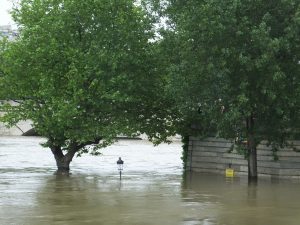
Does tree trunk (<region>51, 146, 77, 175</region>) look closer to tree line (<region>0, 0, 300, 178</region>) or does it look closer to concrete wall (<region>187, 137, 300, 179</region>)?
tree line (<region>0, 0, 300, 178</region>)

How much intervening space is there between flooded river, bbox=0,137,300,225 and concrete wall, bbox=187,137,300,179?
124 centimetres

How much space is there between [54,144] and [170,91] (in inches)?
257

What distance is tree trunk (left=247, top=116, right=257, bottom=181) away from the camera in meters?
24.2

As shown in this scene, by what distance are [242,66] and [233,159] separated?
595cm

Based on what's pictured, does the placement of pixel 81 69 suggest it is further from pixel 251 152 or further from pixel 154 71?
pixel 251 152

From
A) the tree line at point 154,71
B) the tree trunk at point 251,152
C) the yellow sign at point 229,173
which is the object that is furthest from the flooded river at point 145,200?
the tree line at point 154,71

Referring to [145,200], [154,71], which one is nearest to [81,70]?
[154,71]

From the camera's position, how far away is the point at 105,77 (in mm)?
26141

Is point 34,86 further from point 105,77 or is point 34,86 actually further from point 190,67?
point 190,67

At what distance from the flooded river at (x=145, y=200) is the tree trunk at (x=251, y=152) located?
0.46m

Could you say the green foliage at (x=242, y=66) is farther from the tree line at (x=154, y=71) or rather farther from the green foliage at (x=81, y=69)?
the green foliage at (x=81, y=69)

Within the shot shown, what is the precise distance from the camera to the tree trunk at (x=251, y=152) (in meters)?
24.2

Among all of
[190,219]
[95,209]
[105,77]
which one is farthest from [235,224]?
[105,77]

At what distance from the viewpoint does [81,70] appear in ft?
85.4
